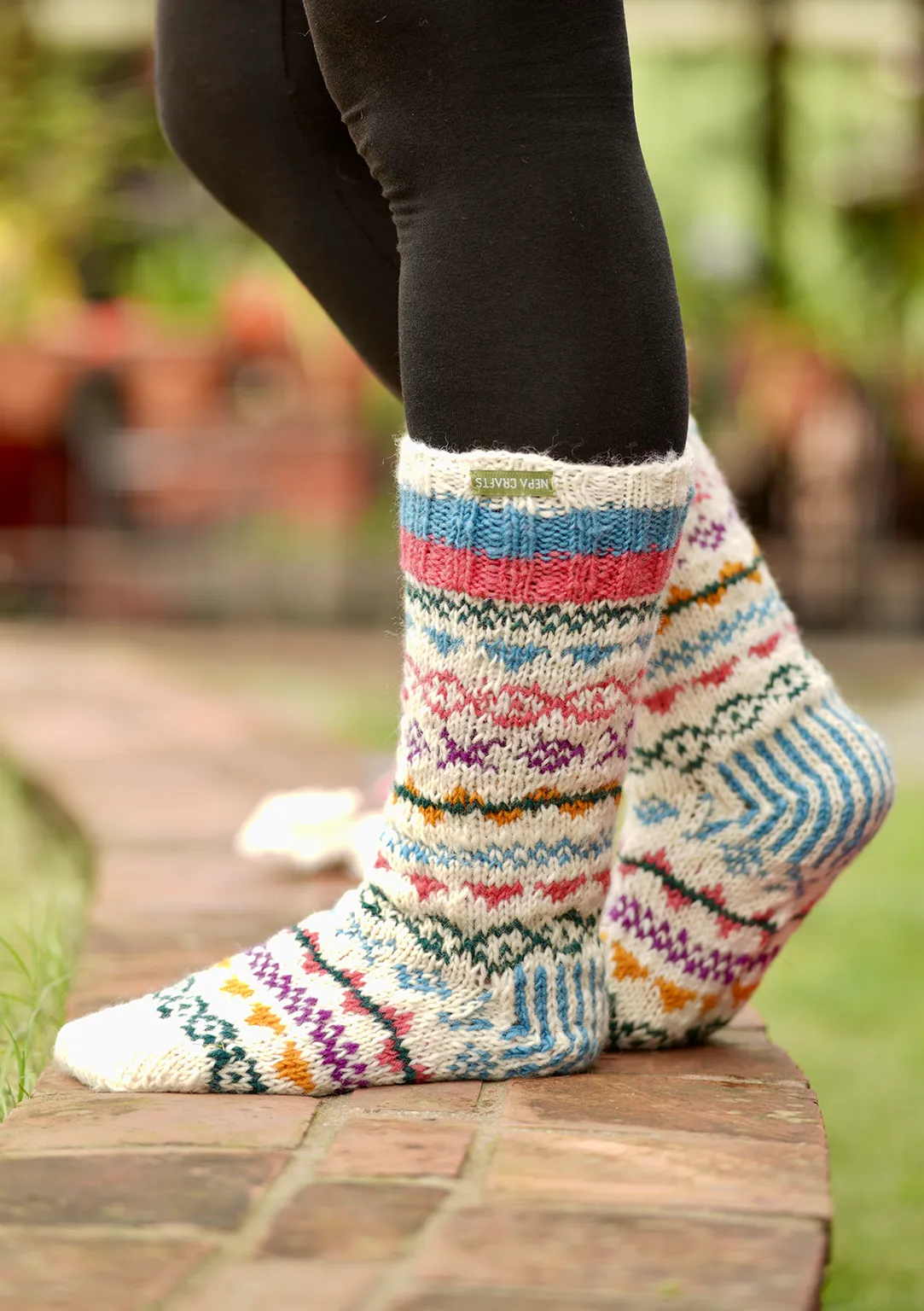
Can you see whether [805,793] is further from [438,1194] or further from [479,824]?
[438,1194]

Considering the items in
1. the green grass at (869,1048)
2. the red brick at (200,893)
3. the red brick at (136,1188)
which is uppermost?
the red brick at (136,1188)

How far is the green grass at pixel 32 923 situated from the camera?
44.8 inches

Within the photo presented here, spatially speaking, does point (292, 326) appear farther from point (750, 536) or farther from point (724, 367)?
point (750, 536)

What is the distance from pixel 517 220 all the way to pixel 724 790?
41 cm

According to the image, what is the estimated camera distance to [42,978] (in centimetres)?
133

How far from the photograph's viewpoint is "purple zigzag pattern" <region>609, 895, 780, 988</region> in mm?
1086

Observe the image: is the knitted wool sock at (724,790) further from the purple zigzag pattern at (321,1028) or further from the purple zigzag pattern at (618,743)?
the purple zigzag pattern at (321,1028)

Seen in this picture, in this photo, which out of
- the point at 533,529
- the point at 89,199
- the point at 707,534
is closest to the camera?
the point at 533,529

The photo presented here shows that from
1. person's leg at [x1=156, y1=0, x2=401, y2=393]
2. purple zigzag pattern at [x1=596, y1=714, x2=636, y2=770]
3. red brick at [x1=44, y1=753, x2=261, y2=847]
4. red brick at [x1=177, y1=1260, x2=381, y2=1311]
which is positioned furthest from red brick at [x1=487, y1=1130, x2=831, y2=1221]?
red brick at [x1=44, y1=753, x2=261, y2=847]

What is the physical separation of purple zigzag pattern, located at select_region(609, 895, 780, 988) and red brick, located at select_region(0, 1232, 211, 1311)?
0.44 metres

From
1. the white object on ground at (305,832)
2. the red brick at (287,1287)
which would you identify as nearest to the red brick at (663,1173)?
the red brick at (287,1287)

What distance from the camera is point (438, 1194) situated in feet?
2.60

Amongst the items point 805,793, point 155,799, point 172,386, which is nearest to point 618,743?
point 805,793

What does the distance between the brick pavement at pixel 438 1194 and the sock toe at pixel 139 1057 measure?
1 centimetres
